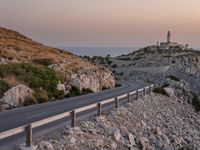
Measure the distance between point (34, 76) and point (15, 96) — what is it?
642 centimetres

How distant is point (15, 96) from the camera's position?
96.6ft

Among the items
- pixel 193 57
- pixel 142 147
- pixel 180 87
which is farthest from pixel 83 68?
pixel 193 57

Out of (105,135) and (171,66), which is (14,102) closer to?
(105,135)

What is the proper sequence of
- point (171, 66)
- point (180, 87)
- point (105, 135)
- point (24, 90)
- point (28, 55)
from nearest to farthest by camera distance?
1. point (105, 135)
2. point (24, 90)
3. point (28, 55)
4. point (180, 87)
5. point (171, 66)

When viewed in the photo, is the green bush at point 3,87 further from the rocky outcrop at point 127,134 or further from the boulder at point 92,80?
the boulder at point 92,80

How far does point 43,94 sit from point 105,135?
1699cm

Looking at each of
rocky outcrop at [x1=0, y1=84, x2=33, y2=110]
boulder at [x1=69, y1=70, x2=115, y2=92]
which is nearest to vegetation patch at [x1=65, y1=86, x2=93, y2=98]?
boulder at [x1=69, y1=70, x2=115, y2=92]

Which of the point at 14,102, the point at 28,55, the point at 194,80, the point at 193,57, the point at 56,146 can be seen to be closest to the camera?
the point at 56,146

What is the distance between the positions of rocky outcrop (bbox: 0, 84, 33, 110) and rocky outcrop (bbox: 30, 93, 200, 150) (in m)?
7.16

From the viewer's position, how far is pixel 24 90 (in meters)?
31.1

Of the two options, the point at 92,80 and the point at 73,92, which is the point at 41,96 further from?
the point at 92,80

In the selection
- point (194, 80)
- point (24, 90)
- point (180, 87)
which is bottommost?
point (194, 80)

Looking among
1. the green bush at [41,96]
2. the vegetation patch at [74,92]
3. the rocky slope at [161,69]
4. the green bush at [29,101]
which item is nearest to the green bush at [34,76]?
the green bush at [41,96]

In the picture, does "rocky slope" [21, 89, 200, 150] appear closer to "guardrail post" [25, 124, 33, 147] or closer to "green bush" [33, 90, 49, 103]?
"guardrail post" [25, 124, 33, 147]
